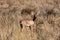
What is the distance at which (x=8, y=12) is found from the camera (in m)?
1.57

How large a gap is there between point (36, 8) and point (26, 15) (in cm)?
12

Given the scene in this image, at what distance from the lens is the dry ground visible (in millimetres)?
1512

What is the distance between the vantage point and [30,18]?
1576 millimetres

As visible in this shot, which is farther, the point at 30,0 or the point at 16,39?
the point at 30,0

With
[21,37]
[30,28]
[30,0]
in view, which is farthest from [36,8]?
[21,37]

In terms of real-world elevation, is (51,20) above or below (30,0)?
below

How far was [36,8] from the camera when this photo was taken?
1.60 metres

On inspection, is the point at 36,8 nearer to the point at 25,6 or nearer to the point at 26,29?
the point at 25,6

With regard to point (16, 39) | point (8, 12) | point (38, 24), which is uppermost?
point (8, 12)

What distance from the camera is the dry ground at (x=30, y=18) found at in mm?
1512

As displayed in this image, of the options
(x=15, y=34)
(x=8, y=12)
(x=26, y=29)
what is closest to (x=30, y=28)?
(x=26, y=29)

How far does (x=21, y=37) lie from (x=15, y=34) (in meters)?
0.06

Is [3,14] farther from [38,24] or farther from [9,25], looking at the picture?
[38,24]

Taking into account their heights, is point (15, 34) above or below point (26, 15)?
below
